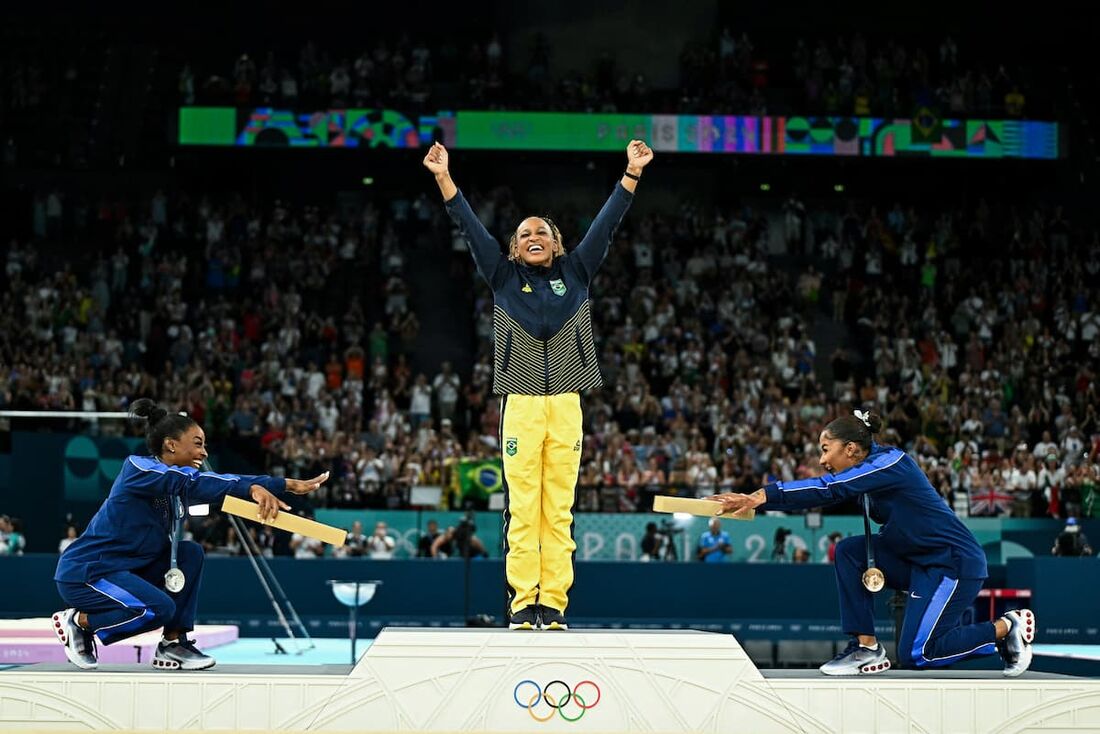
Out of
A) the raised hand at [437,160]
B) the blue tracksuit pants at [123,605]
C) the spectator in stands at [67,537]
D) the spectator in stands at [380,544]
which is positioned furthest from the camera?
the spectator in stands at [380,544]

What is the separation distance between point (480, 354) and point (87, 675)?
21613mm

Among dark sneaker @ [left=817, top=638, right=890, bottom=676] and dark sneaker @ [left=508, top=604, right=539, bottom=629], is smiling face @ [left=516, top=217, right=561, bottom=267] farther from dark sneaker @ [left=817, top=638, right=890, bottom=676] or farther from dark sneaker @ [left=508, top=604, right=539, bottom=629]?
dark sneaker @ [left=817, top=638, right=890, bottom=676]

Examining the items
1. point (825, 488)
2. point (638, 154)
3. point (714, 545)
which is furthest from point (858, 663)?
point (714, 545)

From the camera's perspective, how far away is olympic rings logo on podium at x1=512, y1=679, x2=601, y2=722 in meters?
7.22

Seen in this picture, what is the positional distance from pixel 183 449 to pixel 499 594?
1195cm

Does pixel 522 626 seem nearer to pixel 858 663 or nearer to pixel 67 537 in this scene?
pixel 858 663

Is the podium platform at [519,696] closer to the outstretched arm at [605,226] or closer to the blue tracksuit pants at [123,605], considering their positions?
the blue tracksuit pants at [123,605]

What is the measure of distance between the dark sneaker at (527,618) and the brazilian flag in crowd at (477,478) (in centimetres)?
1327

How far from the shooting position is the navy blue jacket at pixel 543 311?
26.6 feet

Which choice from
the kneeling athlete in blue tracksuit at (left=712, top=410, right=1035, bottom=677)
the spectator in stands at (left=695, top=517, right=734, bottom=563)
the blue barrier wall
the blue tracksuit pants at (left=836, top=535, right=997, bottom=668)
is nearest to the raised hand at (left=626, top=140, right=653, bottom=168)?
the kneeling athlete in blue tracksuit at (left=712, top=410, right=1035, bottom=677)

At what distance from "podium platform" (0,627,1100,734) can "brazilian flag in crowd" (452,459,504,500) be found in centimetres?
1396

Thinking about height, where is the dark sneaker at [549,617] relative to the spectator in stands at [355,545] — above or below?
above

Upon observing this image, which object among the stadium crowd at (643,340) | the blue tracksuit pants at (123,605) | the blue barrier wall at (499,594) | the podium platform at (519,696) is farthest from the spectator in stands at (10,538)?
the podium platform at (519,696)

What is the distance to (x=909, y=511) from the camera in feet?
26.7
